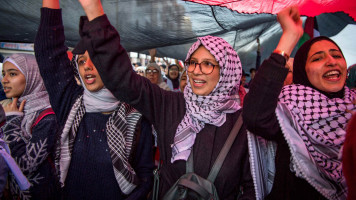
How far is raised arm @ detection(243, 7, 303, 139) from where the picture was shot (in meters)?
0.95

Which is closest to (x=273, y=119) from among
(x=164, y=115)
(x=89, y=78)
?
(x=164, y=115)

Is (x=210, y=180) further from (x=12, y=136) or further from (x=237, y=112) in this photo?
(x=12, y=136)

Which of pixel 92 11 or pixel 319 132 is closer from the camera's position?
pixel 92 11

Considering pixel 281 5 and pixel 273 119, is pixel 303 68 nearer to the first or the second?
pixel 273 119

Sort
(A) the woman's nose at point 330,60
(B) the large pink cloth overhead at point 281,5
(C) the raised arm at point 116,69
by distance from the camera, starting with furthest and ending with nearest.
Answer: (B) the large pink cloth overhead at point 281,5 < (A) the woman's nose at point 330,60 < (C) the raised arm at point 116,69

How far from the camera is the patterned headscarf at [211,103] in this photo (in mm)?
1314

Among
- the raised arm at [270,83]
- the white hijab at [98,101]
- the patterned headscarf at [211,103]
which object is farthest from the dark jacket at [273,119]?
the white hijab at [98,101]

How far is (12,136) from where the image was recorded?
1.65 m

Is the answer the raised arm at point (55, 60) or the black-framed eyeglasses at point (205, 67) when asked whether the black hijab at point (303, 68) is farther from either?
the raised arm at point (55, 60)

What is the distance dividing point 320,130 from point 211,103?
67cm

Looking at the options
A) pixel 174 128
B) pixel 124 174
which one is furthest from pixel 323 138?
pixel 124 174

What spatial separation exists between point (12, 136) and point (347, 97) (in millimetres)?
2487

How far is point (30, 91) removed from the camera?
1.96m

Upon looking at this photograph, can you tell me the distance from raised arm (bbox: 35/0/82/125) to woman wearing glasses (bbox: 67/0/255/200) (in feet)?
1.23
